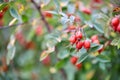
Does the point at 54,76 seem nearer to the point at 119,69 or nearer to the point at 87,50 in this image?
the point at 119,69

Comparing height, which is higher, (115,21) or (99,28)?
(115,21)

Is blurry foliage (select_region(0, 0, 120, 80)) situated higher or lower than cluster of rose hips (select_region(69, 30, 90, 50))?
lower

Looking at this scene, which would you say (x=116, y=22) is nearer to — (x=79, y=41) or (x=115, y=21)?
(x=115, y=21)

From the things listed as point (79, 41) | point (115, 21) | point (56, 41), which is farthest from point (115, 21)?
point (56, 41)

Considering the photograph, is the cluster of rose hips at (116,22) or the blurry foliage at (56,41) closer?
the cluster of rose hips at (116,22)

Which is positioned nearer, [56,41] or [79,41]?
[79,41]

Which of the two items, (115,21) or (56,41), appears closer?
(115,21)

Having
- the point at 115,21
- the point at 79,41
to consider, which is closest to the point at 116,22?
the point at 115,21

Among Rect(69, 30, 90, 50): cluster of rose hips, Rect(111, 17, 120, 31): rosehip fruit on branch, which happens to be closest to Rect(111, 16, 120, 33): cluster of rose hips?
Rect(111, 17, 120, 31): rosehip fruit on branch

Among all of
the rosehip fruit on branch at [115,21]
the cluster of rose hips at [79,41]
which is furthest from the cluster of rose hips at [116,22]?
the cluster of rose hips at [79,41]

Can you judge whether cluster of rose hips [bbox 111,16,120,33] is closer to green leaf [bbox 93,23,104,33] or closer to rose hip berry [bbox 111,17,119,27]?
rose hip berry [bbox 111,17,119,27]

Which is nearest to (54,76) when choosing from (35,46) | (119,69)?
(35,46)

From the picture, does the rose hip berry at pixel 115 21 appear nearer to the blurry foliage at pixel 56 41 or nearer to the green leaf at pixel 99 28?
the blurry foliage at pixel 56 41

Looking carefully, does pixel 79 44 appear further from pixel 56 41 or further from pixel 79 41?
pixel 56 41
